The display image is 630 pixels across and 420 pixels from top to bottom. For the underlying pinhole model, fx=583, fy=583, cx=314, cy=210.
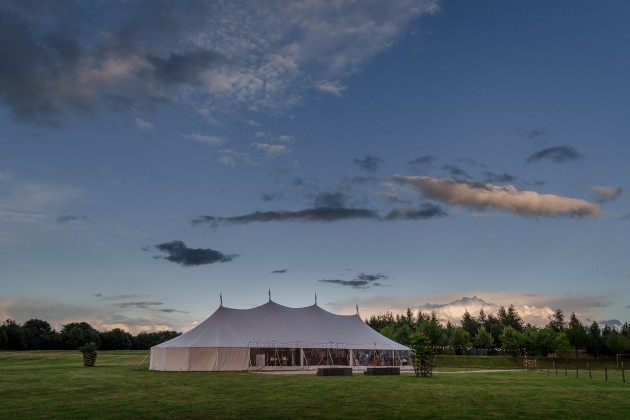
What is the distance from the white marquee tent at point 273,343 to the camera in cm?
3962

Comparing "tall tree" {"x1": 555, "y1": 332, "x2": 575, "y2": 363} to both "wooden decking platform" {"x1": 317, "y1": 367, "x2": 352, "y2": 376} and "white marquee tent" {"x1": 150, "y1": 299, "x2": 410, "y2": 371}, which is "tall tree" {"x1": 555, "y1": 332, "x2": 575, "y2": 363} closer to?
"white marquee tent" {"x1": 150, "y1": 299, "x2": 410, "y2": 371}

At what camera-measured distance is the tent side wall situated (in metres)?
39.3

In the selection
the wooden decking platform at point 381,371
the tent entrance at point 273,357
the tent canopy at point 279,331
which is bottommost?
the wooden decking platform at point 381,371

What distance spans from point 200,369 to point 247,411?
84.2 feet

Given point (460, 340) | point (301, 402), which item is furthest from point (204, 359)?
point (460, 340)

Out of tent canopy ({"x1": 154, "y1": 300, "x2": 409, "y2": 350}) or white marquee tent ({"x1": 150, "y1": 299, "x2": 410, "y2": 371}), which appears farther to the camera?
tent canopy ({"x1": 154, "y1": 300, "x2": 409, "y2": 350})

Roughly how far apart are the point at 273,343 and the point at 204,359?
5.08 meters

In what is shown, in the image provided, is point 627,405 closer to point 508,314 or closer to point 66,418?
point 66,418

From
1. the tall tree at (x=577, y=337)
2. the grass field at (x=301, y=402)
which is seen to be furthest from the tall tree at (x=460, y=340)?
the grass field at (x=301, y=402)

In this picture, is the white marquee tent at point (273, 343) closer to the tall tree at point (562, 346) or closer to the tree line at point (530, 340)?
the tree line at point (530, 340)

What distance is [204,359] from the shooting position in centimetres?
3944

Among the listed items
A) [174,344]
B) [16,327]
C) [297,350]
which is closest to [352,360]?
[297,350]

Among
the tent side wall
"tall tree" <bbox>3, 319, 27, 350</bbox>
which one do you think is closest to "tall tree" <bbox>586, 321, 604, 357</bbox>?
the tent side wall

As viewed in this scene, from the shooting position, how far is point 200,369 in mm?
39281
